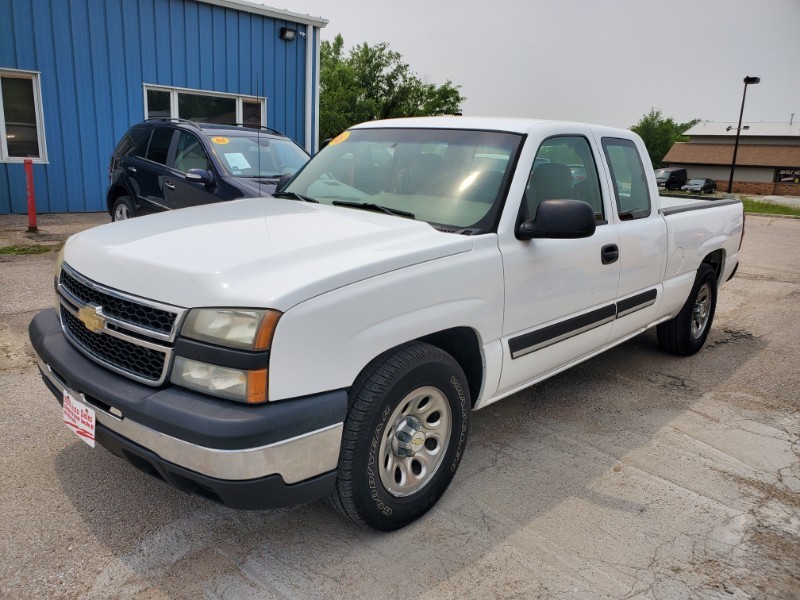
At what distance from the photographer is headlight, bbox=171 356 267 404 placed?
2195 millimetres

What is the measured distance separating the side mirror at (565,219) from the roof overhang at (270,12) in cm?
1137

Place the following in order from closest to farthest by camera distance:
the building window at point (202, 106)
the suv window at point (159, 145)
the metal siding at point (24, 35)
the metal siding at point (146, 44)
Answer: the suv window at point (159, 145) < the metal siding at point (24, 35) < the metal siding at point (146, 44) < the building window at point (202, 106)

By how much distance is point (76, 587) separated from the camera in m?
2.38

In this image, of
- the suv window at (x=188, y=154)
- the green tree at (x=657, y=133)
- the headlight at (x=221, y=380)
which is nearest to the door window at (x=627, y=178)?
the headlight at (x=221, y=380)

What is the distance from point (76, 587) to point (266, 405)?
1045mm

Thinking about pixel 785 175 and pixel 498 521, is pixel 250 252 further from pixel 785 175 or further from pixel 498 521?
pixel 785 175

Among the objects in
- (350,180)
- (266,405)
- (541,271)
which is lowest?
(266,405)

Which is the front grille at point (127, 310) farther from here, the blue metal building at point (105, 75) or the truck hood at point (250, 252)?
the blue metal building at point (105, 75)

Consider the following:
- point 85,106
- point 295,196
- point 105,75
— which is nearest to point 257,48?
point 105,75

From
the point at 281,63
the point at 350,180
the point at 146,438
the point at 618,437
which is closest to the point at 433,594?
the point at 146,438

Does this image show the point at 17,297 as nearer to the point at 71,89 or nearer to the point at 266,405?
the point at 266,405

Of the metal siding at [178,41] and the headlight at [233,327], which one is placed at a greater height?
the metal siding at [178,41]

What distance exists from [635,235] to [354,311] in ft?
8.10

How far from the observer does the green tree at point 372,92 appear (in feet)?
138
